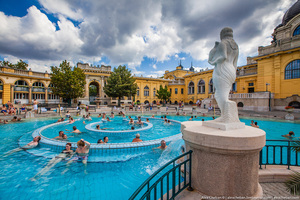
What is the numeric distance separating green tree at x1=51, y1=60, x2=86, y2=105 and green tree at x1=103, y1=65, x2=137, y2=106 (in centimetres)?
581

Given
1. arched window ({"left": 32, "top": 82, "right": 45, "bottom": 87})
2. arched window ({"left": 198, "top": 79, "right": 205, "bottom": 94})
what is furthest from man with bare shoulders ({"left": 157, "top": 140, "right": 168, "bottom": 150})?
arched window ({"left": 198, "top": 79, "right": 205, "bottom": 94})

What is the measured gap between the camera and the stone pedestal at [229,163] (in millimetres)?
2119

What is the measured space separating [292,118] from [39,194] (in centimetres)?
2079

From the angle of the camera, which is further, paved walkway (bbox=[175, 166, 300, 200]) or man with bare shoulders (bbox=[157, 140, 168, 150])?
man with bare shoulders (bbox=[157, 140, 168, 150])

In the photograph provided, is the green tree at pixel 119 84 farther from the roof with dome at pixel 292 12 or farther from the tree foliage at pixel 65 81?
the roof with dome at pixel 292 12

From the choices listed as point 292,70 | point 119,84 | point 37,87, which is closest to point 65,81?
point 119,84

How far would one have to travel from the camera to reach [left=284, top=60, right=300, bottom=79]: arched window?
1981cm

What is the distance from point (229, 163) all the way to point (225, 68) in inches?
83.5

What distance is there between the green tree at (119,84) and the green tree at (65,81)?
581cm

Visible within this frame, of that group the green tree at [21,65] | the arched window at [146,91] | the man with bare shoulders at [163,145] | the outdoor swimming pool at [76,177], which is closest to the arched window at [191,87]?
the arched window at [146,91]

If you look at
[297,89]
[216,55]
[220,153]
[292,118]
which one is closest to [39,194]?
[220,153]

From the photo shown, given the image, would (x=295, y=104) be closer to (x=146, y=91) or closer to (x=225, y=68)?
(x=225, y=68)

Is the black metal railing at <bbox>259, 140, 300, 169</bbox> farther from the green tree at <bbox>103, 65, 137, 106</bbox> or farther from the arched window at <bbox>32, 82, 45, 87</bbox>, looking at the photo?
the arched window at <bbox>32, 82, 45, 87</bbox>

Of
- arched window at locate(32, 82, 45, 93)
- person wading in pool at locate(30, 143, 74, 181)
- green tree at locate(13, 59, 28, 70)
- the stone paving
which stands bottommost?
person wading in pool at locate(30, 143, 74, 181)
